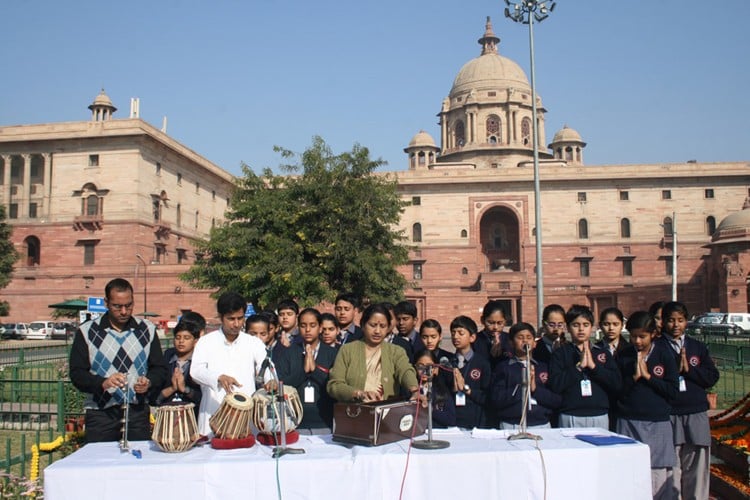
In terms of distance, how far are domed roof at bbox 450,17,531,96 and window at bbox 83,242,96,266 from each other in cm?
3375

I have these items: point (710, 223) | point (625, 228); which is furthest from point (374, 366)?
point (710, 223)

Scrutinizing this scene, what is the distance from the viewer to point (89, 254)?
40969 mm

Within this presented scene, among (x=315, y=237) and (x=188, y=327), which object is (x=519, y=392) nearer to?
(x=188, y=327)

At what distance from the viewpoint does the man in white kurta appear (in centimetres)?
552

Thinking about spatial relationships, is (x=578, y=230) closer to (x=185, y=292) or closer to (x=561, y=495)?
(x=185, y=292)

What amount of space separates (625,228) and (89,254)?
36156 millimetres

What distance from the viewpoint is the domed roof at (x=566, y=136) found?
5931 centimetres

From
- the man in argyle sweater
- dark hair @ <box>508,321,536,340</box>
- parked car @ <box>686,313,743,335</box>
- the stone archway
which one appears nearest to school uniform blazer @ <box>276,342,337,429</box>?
the man in argyle sweater

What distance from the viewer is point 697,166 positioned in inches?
1980

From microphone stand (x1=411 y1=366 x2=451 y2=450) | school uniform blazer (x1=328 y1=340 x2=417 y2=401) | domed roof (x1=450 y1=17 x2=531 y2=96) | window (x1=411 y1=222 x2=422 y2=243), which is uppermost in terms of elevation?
domed roof (x1=450 y1=17 x2=531 y2=96)

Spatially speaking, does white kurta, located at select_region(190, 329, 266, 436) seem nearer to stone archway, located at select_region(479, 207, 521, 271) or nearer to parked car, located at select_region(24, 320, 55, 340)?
parked car, located at select_region(24, 320, 55, 340)

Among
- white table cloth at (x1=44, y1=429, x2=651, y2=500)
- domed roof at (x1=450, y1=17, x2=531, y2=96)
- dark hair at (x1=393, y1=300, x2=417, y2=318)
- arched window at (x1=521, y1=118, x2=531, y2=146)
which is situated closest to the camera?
white table cloth at (x1=44, y1=429, x2=651, y2=500)

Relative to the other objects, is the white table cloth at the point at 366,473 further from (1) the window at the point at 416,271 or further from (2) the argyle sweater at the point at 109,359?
(1) the window at the point at 416,271

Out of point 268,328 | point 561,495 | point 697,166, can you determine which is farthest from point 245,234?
point 697,166
